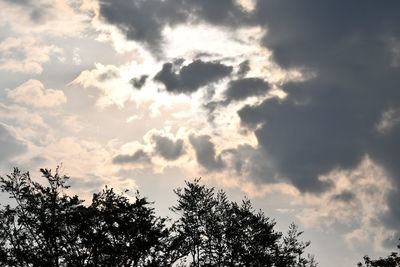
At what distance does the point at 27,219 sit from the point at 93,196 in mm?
6525

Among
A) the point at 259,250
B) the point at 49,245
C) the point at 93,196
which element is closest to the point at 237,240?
the point at 259,250

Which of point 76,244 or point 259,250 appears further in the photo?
point 259,250

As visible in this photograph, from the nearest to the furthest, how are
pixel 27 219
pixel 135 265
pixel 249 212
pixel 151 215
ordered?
pixel 27 219 → pixel 135 265 → pixel 151 215 → pixel 249 212

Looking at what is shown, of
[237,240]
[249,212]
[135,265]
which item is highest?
[249,212]

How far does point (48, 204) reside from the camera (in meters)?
37.6

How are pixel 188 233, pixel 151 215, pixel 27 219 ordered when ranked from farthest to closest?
pixel 188 233 → pixel 151 215 → pixel 27 219

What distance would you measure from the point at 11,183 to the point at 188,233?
2006 centimetres

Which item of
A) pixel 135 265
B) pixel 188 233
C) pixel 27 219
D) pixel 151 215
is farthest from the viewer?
pixel 188 233

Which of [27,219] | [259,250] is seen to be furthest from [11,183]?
[259,250]

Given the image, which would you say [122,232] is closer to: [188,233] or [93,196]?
[93,196]

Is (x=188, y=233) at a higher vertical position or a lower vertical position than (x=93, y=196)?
lower

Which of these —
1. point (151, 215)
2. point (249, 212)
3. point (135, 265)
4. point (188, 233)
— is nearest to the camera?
point (135, 265)

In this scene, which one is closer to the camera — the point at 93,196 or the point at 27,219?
the point at 27,219

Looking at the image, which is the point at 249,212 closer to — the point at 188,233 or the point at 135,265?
the point at 188,233
